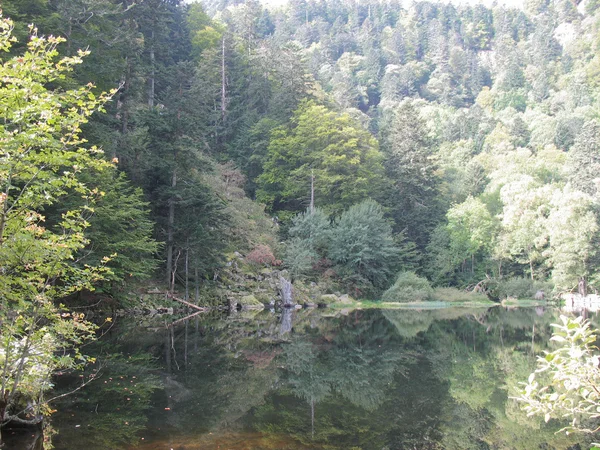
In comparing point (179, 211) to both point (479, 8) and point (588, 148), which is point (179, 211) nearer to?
point (588, 148)

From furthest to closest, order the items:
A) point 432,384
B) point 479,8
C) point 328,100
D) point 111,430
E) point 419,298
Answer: point 479,8 < point 328,100 < point 419,298 < point 432,384 < point 111,430

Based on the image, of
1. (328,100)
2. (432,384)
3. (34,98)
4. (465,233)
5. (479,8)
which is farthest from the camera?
(479,8)

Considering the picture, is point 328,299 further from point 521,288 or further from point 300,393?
point 300,393

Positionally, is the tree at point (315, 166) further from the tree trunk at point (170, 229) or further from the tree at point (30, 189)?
the tree at point (30, 189)

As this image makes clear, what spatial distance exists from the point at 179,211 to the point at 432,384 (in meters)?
17.2

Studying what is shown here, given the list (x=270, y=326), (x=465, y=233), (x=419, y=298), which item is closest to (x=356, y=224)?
(x=419, y=298)

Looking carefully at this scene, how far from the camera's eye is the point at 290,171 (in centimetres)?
3934

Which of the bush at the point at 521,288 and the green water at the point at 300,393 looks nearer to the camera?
the green water at the point at 300,393

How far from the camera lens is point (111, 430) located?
6.98m

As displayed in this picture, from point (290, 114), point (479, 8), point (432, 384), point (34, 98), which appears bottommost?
point (432, 384)

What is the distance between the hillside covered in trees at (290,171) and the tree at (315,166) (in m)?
0.15

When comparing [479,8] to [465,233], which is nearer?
[465,233]

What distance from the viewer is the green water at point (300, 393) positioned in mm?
6891

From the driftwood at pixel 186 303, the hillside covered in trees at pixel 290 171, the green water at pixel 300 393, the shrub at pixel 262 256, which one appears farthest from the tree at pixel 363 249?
the green water at pixel 300 393
